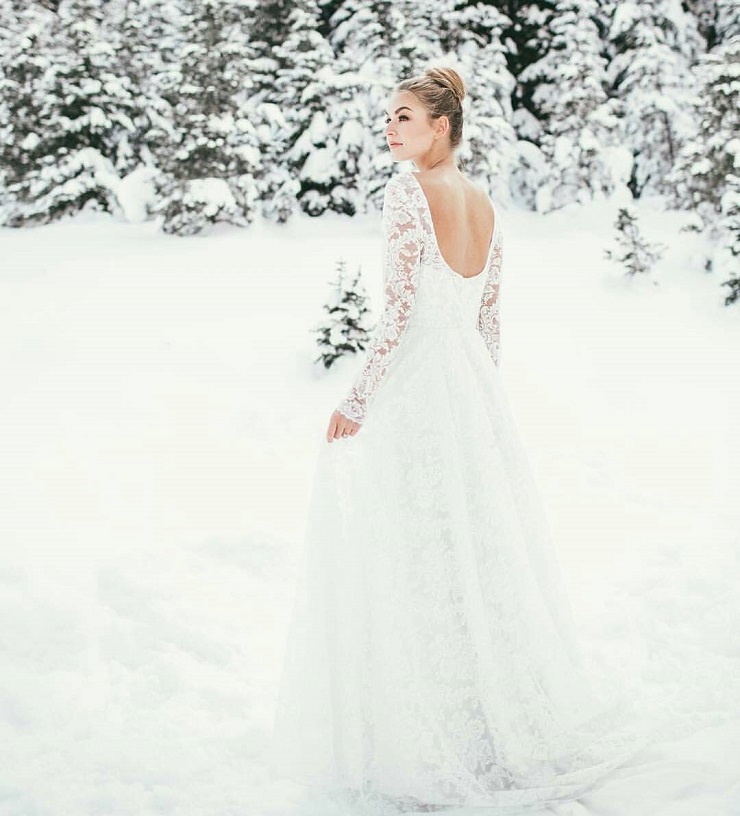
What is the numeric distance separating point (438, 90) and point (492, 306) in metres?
0.85

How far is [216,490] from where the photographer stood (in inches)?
223

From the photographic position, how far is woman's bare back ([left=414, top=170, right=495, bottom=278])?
2613mm

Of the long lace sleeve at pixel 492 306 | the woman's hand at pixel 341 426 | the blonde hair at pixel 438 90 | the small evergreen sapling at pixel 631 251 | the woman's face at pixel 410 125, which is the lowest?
the small evergreen sapling at pixel 631 251

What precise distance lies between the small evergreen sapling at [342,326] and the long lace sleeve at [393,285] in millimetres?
4632

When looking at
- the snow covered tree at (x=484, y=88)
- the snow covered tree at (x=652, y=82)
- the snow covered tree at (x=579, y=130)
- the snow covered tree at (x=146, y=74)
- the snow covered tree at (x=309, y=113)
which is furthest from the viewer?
the snow covered tree at (x=652, y=82)

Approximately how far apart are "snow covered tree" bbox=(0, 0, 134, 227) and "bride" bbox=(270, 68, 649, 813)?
36.6 feet

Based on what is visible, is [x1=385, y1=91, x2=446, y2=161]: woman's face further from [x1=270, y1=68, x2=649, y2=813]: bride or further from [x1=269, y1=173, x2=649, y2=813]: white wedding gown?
[x1=269, y1=173, x2=649, y2=813]: white wedding gown

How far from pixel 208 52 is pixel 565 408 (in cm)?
853

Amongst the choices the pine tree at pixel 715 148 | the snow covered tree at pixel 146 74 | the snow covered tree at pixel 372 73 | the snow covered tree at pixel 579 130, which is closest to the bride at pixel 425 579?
the pine tree at pixel 715 148

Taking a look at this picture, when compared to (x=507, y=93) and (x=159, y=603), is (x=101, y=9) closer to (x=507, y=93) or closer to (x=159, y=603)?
(x=507, y=93)

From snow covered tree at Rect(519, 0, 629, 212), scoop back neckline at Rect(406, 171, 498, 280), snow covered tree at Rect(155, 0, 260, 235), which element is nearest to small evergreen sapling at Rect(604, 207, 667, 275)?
snow covered tree at Rect(519, 0, 629, 212)

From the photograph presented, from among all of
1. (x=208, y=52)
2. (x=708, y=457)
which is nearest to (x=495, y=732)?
(x=708, y=457)

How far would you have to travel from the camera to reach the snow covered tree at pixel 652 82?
14180mm

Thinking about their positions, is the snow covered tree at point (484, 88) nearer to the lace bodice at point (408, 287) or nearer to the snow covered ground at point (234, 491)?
the snow covered ground at point (234, 491)
